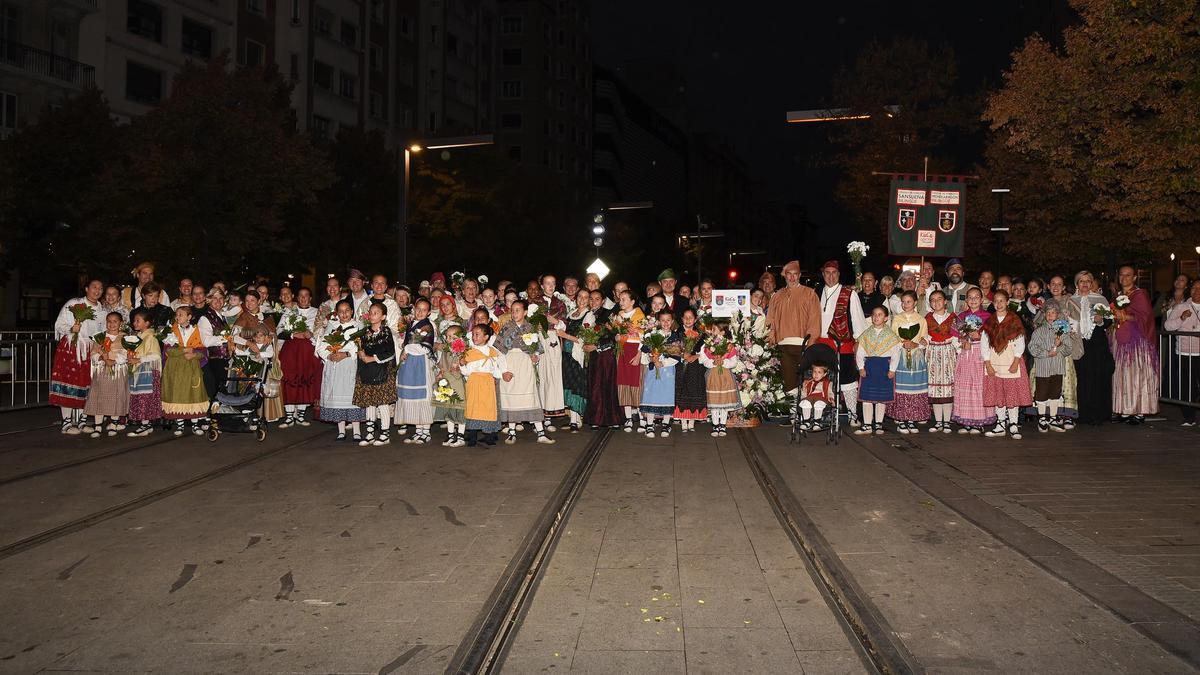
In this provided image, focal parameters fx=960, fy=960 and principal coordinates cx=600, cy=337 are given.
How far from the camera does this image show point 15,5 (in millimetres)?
31766

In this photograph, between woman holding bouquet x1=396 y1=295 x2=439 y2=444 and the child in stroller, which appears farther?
the child in stroller

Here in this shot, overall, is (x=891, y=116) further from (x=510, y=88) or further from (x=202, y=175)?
(x=510, y=88)

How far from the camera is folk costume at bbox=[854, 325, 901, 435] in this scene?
12.4 m

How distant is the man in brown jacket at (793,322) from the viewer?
13180mm

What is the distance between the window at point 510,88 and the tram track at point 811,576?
75005 millimetres

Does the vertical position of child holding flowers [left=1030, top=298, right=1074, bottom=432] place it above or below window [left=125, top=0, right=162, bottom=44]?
below

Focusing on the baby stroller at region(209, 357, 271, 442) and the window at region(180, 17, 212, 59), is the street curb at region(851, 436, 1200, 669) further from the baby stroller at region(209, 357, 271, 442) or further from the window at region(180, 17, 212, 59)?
the window at region(180, 17, 212, 59)

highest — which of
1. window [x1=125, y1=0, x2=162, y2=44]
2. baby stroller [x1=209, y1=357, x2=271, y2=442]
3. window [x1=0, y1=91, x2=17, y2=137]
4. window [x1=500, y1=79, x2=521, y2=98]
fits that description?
window [x1=500, y1=79, x2=521, y2=98]

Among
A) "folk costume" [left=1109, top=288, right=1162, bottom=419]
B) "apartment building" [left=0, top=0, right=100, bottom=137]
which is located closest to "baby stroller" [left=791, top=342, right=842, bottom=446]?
"folk costume" [left=1109, top=288, right=1162, bottom=419]

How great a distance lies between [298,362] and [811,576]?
9.95 metres

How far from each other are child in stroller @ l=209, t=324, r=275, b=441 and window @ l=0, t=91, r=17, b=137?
80.6ft

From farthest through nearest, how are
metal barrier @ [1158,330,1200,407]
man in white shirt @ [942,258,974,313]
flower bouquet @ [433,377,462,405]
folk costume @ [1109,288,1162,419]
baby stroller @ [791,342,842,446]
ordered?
1. man in white shirt @ [942,258,974,313]
2. metal barrier @ [1158,330,1200,407]
3. folk costume @ [1109,288,1162,419]
4. baby stroller @ [791,342,842,446]
5. flower bouquet @ [433,377,462,405]

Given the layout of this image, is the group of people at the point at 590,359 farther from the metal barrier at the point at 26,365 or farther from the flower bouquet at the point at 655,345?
the metal barrier at the point at 26,365

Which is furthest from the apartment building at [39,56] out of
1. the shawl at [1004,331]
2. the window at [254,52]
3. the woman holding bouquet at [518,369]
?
the shawl at [1004,331]
